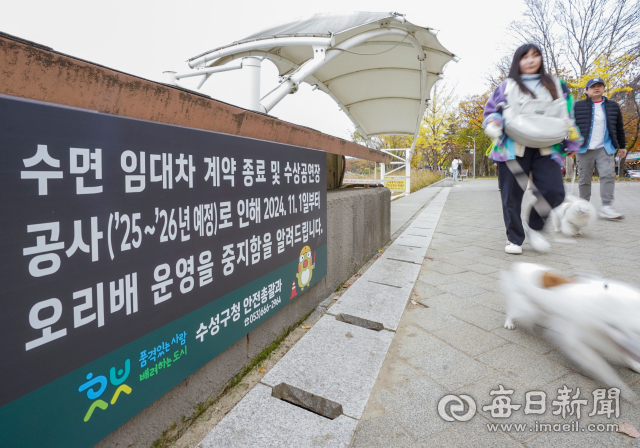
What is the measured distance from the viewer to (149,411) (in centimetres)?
124

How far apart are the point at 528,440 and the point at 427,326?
987 mm

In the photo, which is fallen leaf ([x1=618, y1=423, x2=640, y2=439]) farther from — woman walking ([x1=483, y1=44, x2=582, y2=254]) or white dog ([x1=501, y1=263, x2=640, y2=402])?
woman walking ([x1=483, y1=44, x2=582, y2=254])

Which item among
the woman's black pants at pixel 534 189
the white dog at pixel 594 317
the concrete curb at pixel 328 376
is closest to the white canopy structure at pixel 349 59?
the concrete curb at pixel 328 376

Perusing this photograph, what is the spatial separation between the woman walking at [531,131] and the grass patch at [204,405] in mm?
2743

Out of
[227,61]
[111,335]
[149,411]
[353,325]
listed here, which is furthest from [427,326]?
[227,61]

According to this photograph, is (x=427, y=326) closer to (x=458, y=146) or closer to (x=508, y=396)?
(x=508, y=396)

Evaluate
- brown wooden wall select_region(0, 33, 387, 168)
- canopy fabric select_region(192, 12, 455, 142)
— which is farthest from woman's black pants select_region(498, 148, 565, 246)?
canopy fabric select_region(192, 12, 455, 142)

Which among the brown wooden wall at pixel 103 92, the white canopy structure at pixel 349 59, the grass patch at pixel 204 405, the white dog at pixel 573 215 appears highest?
the white canopy structure at pixel 349 59

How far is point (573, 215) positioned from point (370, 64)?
4992 millimetres

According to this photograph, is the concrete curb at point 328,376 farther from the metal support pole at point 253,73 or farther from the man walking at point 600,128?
the man walking at point 600,128

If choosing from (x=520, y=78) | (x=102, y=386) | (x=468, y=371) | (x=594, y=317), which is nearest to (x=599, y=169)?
(x=520, y=78)

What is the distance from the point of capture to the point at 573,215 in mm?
4418

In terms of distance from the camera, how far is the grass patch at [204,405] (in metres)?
1.30

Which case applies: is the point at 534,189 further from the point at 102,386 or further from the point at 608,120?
the point at 102,386
